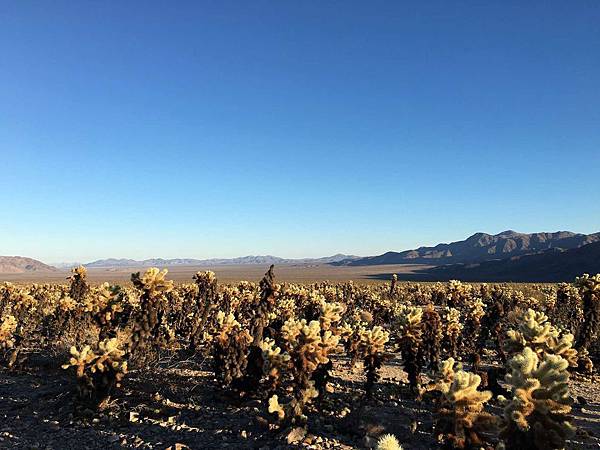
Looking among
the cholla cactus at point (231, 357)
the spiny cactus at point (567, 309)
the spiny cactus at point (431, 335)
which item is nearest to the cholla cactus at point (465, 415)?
the cholla cactus at point (231, 357)

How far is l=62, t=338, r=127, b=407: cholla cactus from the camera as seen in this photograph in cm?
1316

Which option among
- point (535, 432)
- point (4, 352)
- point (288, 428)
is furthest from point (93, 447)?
point (4, 352)

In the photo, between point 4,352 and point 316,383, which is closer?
point 316,383

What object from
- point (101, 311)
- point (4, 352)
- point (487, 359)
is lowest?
point (487, 359)

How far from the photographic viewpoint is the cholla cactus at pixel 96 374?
13.2 metres

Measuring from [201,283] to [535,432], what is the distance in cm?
2251

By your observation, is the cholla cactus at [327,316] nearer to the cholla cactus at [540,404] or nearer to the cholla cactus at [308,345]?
the cholla cactus at [308,345]

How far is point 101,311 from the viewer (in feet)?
57.9

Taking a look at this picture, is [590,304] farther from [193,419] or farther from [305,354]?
[193,419]

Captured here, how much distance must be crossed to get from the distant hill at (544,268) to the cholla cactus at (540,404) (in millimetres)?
108221

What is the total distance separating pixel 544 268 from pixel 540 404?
125 metres

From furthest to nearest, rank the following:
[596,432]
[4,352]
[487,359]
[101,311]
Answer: [487,359]
[4,352]
[101,311]
[596,432]

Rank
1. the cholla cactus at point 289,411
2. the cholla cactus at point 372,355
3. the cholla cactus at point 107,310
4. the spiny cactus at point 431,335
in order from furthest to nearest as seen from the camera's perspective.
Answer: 1. the cholla cactus at point 107,310
2. the spiny cactus at point 431,335
3. the cholla cactus at point 372,355
4. the cholla cactus at point 289,411

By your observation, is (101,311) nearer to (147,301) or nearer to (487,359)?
(147,301)
